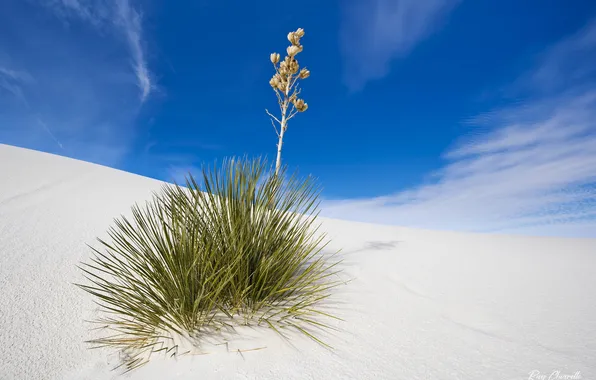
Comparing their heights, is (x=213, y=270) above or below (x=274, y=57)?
below

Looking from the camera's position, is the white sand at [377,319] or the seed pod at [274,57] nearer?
the white sand at [377,319]

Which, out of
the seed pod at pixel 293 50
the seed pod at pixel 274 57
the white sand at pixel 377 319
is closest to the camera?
the white sand at pixel 377 319

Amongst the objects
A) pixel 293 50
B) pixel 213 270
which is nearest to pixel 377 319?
pixel 213 270

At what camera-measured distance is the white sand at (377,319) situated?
1.58 m

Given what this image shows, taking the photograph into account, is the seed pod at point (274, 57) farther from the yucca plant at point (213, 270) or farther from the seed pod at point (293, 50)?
the yucca plant at point (213, 270)

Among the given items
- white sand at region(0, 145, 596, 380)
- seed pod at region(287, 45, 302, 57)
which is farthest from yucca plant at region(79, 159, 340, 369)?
seed pod at region(287, 45, 302, 57)

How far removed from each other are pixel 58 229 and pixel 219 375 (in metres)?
3.60

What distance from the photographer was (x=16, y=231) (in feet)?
11.4

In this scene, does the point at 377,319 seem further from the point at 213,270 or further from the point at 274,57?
the point at 274,57

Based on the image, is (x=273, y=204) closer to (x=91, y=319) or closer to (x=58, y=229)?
(x=91, y=319)

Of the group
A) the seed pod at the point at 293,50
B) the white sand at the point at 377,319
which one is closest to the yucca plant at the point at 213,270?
the white sand at the point at 377,319

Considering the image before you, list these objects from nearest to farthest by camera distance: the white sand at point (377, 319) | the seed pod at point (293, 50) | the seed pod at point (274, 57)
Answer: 1. the white sand at point (377, 319)
2. the seed pod at point (293, 50)
3. the seed pod at point (274, 57)

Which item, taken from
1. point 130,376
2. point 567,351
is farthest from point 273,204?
point 567,351

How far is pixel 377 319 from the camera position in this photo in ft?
7.02
